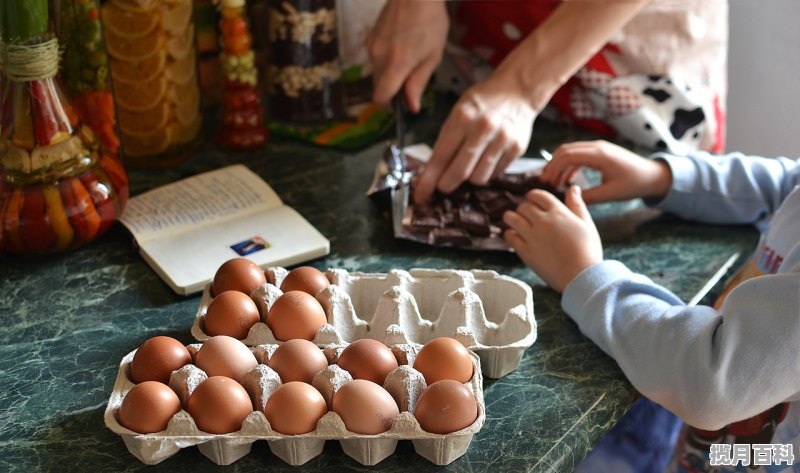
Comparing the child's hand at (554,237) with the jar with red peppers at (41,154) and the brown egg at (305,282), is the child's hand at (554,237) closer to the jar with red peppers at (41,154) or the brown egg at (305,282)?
the brown egg at (305,282)

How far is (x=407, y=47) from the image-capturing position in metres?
1.55

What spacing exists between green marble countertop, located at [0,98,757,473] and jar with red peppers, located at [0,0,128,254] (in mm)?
56

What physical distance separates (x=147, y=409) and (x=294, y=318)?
210mm

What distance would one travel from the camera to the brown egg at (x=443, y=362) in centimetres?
94

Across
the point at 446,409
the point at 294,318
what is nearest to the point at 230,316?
the point at 294,318

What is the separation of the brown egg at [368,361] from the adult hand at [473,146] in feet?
1.54

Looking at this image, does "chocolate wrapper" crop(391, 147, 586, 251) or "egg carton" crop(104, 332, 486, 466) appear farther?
"chocolate wrapper" crop(391, 147, 586, 251)

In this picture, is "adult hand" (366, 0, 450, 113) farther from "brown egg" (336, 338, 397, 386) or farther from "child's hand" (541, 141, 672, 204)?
"brown egg" (336, 338, 397, 386)

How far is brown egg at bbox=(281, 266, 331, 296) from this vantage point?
1.10 m

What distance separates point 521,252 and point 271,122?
0.63 m

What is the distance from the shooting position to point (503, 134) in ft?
4.56

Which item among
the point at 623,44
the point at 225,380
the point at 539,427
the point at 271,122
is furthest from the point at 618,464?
the point at 271,122

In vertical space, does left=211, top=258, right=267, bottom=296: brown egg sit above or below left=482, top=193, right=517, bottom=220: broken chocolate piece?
above

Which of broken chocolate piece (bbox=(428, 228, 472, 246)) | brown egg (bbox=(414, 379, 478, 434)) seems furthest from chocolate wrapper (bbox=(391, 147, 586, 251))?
brown egg (bbox=(414, 379, 478, 434))
